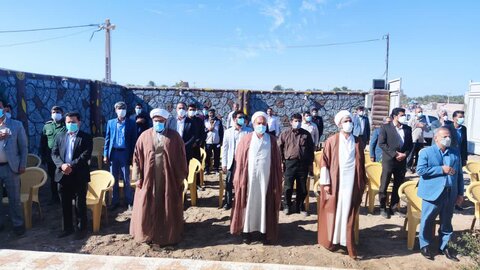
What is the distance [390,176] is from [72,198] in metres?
4.80

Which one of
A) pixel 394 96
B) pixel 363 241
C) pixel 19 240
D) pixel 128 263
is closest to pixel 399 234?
pixel 363 241

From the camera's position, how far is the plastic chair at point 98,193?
4895 mm

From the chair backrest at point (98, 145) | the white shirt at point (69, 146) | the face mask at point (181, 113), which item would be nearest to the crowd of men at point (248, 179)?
the white shirt at point (69, 146)

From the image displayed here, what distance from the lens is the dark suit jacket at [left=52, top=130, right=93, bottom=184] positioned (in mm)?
4516

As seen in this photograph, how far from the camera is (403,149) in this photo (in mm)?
5648

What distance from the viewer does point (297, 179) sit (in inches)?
229

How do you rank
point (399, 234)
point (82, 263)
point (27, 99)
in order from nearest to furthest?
point (82, 263) < point (399, 234) < point (27, 99)

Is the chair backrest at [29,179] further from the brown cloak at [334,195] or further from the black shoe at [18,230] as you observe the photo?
the brown cloak at [334,195]

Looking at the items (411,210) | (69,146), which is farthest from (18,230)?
(411,210)

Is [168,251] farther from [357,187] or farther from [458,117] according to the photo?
[458,117]

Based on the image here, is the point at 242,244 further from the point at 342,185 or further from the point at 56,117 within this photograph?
the point at 56,117

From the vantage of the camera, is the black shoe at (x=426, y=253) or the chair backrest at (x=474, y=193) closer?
the black shoe at (x=426, y=253)

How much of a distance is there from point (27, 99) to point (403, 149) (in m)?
8.01

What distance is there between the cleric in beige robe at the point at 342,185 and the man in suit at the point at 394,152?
1.70 m
